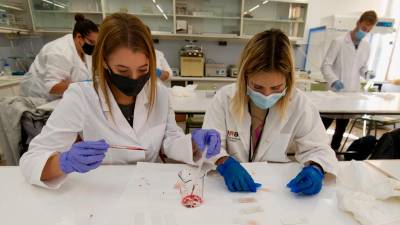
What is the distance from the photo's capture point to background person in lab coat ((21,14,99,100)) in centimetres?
199

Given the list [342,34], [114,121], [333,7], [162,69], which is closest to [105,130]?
[114,121]

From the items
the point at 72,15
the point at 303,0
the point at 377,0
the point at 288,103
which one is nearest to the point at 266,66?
the point at 288,103

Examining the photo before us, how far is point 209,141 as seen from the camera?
897 millimetres

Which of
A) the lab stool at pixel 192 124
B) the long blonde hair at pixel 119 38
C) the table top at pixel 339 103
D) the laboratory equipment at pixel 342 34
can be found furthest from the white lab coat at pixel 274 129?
the laboratory equipment at pixel 342 34

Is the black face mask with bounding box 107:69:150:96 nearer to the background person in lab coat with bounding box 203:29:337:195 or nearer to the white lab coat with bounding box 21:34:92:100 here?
the background person in lab coat with bounding box 203:29:337:195

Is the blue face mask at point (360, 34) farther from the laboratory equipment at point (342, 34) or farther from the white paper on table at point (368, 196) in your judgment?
the white paper on table at point (368, 196)

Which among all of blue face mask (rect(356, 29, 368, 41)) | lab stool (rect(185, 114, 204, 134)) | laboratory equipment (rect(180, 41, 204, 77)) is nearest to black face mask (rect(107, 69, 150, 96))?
lab stool (rect(185, 114, 204, 134))

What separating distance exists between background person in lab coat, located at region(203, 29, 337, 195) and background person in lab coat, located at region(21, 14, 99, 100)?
4.62 feet

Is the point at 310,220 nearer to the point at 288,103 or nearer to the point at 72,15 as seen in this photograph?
the point at 288,103

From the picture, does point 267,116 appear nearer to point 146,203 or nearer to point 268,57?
point 268,57

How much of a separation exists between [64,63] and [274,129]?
1815 millimetres

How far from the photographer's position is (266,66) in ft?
3.13

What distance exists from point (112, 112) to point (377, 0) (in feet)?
17.5

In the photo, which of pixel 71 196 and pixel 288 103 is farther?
pixel 288 103
